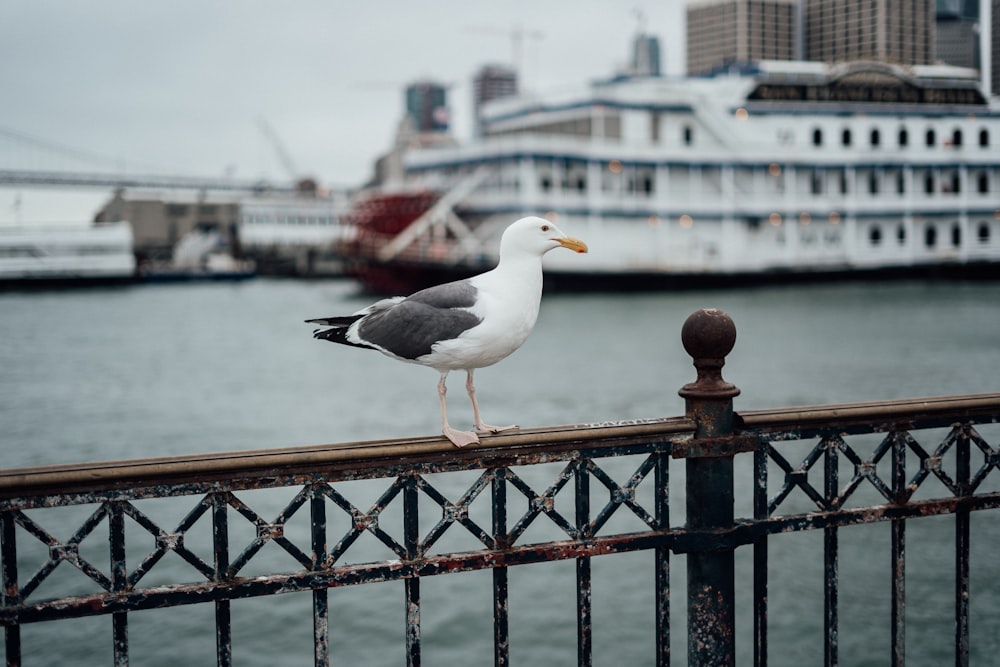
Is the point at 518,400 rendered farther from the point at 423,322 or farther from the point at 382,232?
the point at 382,232

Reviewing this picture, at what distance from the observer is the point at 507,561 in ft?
8.61

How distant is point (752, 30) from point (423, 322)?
210 feet

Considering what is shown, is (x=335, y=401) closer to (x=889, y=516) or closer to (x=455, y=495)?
(x=455, y=495)

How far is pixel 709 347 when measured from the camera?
2.73 metres

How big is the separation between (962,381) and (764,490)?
60.5 feet

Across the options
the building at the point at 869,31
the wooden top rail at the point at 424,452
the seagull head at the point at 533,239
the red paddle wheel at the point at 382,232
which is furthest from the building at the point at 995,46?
the red paddle wheel at the point at 382,232

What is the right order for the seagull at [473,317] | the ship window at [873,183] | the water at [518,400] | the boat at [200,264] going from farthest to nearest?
the boat at [200,264] < the ship window at [873,183] < the water at [518,400] < the seagull at [473,317]

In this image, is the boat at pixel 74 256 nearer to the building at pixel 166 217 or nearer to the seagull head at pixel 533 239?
the building at pixel 166 217

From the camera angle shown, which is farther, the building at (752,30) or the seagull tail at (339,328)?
the building at (752,30)

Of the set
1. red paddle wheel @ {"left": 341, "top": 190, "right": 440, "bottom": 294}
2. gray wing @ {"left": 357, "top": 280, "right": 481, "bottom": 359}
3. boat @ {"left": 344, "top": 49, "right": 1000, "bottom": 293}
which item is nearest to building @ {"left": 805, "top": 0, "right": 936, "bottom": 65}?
boat @ {"left": 344, "top": 49, "right": 1000, "bottom": 293}

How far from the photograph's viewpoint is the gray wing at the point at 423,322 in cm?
263

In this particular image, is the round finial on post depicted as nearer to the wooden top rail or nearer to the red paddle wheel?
the wooden top rail

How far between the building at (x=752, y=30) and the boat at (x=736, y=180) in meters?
10.9

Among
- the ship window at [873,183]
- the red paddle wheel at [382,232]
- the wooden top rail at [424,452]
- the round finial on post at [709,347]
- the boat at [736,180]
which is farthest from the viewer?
the ship window at [873,183]
